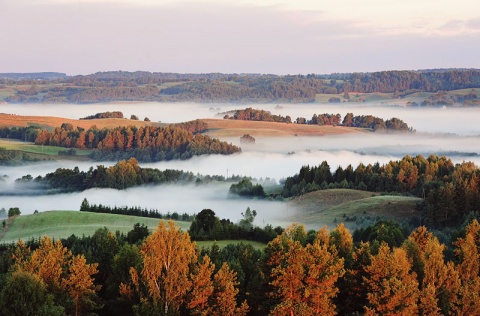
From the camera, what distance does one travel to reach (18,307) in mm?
46812

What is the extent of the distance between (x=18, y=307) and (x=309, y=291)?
62.2ft

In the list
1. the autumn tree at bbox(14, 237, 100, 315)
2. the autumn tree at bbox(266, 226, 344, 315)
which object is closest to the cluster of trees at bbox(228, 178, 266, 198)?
the autumn tree at bbox(14, 237, 100, 315)

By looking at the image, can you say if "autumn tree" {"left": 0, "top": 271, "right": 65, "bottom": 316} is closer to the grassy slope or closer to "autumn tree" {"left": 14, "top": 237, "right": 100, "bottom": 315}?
"autumn tree" {"left": 14, "top": 237, "right": 100, "bottom": 315}

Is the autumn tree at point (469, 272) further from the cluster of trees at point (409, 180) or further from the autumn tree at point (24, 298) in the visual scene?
the cluster of trees at point (409, 180)

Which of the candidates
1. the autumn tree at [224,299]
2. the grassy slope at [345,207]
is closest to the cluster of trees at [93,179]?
the grassy slope at [345,207]

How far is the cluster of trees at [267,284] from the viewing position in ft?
149

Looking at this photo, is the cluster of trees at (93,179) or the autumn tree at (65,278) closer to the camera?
the autumn tree at (65,278)

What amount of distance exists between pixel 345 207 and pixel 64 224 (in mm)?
47810

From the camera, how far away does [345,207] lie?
123938mm

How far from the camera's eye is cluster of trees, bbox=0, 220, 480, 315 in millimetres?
45312

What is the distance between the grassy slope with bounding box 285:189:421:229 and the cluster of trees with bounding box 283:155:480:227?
4086 millimetres

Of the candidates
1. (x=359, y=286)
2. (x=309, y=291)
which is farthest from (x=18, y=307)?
(x=359, y=286)

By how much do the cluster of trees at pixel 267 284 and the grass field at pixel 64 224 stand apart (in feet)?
147

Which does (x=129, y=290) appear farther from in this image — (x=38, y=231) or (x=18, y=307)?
(x=38, y=231)
